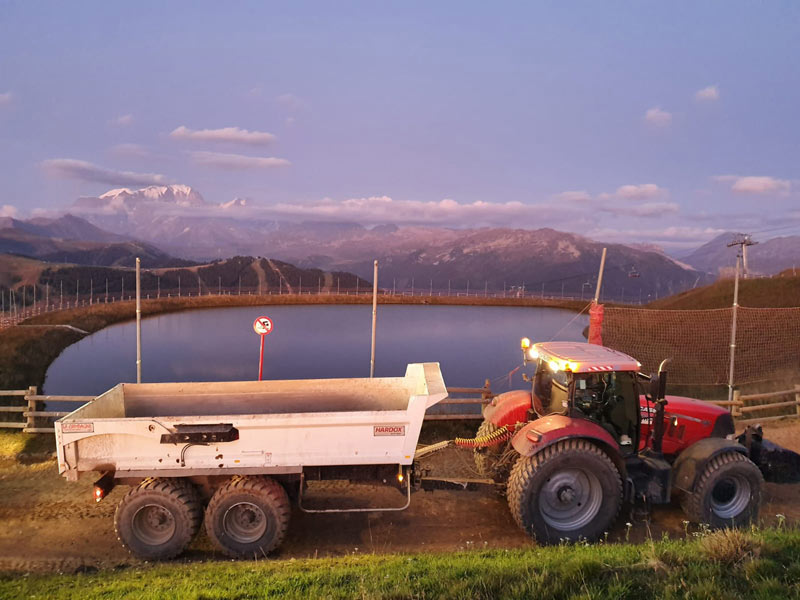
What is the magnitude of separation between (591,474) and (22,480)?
835 cm

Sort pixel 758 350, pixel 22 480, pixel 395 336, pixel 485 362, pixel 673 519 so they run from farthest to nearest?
pixel 395 336, pixel 485 362, pixel 758 350, pixel 22 480, pixel 673 519

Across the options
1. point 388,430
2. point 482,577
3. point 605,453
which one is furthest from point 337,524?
Answer: point 605,453

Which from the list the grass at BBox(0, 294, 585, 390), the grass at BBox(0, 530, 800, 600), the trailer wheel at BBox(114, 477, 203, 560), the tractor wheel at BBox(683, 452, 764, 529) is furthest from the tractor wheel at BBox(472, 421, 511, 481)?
the grass at BBox(0, 294, 585, 390)

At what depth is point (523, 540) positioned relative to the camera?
627cm

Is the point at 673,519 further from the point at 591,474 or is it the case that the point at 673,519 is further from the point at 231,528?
the point at 231,528

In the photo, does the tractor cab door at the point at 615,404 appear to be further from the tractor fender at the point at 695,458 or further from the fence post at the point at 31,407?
the fence post at the point at 31,407

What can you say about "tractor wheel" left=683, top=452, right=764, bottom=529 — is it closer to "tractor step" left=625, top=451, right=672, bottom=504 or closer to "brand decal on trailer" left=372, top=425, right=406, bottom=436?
"tractor step" left=625, top=451, right=672, bottom=504

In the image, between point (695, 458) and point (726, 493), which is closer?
point (695, 458)

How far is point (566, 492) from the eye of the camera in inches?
239

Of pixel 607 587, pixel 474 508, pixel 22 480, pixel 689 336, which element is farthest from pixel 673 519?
pixel 689 336

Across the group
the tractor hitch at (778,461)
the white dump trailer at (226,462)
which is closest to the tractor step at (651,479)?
the tractor hitch at (778,461)

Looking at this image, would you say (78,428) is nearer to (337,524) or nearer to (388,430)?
(337,524)

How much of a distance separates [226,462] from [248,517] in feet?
2.27

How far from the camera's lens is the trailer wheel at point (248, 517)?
5.82 meters
